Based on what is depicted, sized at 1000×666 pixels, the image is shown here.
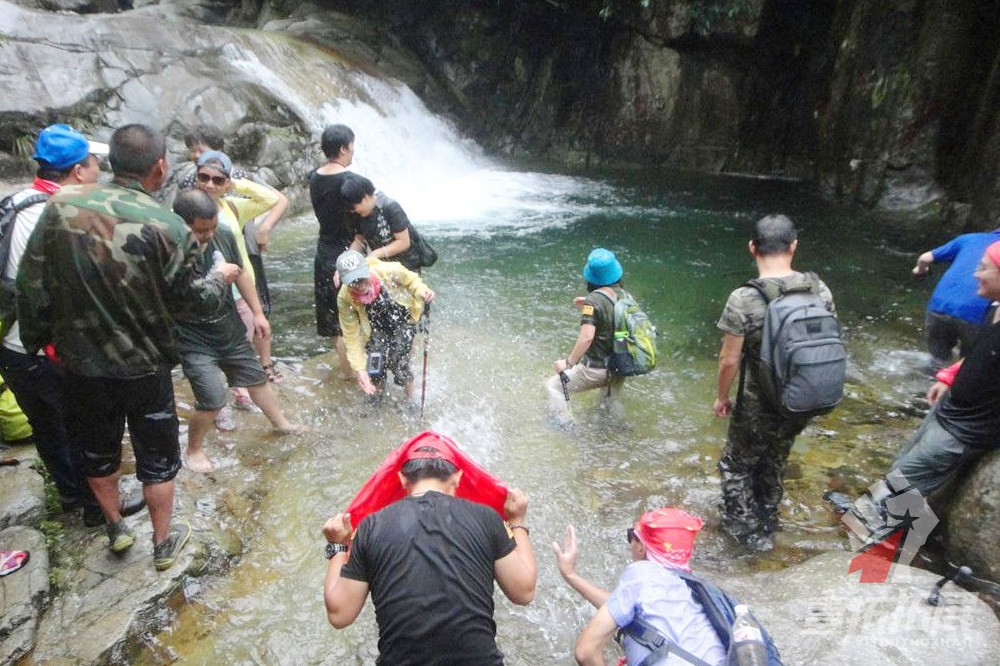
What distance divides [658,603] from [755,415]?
1.71 metres

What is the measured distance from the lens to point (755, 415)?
142 inches

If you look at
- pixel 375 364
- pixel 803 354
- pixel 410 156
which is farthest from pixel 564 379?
pixel 410 156

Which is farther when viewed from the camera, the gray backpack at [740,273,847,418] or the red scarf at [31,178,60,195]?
the gray backpack at [740,273,847,418]

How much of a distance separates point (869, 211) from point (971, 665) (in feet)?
36.8

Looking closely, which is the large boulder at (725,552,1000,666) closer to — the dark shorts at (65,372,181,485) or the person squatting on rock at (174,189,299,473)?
the dark shorts at (65,372,181,485)

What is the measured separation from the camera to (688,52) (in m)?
14.9

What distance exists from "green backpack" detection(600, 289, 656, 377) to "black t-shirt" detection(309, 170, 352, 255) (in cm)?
217

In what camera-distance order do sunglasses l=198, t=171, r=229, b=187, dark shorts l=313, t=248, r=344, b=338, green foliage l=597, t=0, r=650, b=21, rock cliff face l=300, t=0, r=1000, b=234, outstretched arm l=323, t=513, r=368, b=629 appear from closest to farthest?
outstretched arm l=323, t=513, r=368, b=629
sunglasses l=198, t=171, r=229, b=187
dark shorts l=313, t=248, r=344, b=338
rock cliff face l=300, t=0, r=1000, b=234
green foliage l=597, t=0, r=650, b=21

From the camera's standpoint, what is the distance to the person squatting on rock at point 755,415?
11.4 ft

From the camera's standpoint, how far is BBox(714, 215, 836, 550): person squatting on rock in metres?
3.46

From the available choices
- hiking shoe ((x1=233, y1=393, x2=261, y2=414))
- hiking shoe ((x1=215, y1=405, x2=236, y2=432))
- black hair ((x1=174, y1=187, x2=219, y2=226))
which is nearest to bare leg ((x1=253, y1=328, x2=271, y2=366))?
hiking shoe ((x1=233, y1=393, x2=261, y2=414))

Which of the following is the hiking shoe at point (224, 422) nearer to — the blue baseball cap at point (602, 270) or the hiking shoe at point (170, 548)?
the hiking shoe at point (170, 548)

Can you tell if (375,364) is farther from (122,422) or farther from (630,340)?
(122,422)

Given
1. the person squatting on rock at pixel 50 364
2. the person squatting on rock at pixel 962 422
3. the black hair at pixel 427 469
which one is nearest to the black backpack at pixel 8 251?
the person squatting on rock at pixel 50 364
